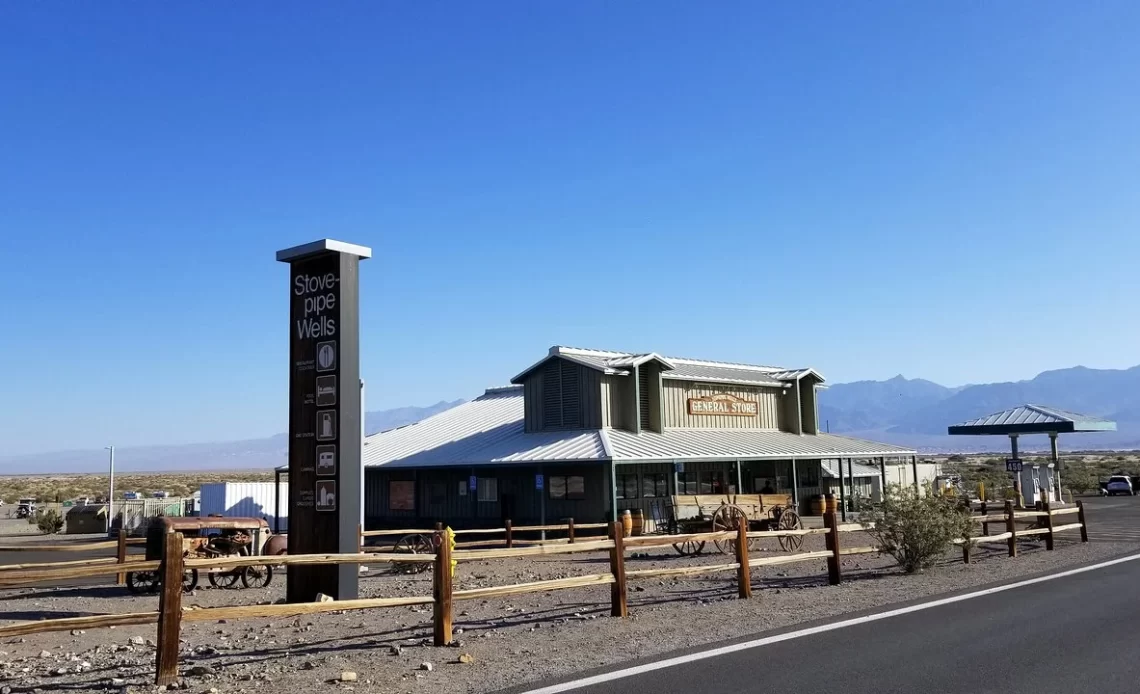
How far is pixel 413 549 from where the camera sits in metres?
22.0

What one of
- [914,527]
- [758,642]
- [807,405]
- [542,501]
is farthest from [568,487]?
[758,642]

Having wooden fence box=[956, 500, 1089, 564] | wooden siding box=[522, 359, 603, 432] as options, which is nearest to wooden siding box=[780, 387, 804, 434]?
wooden siding box=[522, 359, 603, 432]

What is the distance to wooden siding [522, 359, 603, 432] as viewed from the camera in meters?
31.8

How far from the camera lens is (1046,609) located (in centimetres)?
1156

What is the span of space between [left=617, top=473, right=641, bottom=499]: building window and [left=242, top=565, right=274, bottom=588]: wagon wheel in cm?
1340

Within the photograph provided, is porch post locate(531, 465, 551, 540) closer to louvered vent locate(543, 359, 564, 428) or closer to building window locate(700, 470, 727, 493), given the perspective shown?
louvered vent locate(543, 359, 564, 428)

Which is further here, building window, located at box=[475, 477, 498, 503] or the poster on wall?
the poster on wall

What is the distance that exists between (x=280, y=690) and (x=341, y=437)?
272 inches

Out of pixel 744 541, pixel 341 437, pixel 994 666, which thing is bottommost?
pixel 994 666

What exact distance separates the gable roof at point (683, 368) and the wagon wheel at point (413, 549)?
842cm

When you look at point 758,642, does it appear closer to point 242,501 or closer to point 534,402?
point 534,402

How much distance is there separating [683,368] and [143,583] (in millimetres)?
21317

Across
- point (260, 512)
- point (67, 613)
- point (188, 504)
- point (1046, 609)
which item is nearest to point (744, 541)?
point (1046, 609)

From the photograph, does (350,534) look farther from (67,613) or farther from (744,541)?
(744,541)
